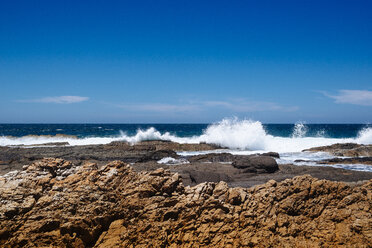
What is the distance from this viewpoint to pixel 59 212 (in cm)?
400

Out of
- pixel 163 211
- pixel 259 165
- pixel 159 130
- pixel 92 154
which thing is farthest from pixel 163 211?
pixel 159 130

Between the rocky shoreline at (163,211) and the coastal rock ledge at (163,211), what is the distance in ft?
0.05

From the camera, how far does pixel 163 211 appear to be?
436cm

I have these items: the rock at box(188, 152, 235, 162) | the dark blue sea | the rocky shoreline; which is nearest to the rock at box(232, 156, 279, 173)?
the rock at box(188, 152, 235, 162)

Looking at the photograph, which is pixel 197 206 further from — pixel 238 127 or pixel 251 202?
pixel 238 127

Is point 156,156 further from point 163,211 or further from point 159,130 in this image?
point 159,130

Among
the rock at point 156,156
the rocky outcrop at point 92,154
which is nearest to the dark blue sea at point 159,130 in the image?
the rocky outcrop at point 92,154

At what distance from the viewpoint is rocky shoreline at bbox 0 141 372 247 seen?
3957 mm

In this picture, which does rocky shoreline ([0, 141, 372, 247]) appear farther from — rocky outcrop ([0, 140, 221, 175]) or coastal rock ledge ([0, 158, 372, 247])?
rocky outcrop ([0, 140, 221, 175])

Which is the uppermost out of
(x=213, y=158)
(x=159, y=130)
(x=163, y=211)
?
(x=163, y=211)

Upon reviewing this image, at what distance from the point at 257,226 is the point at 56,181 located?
3.40m

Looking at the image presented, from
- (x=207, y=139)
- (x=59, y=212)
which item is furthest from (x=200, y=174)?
(x=207, y=139)

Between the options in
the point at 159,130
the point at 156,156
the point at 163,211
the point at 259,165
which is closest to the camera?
the point at 163,211

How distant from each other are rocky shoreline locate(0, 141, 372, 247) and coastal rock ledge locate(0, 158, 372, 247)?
0.01 meters
